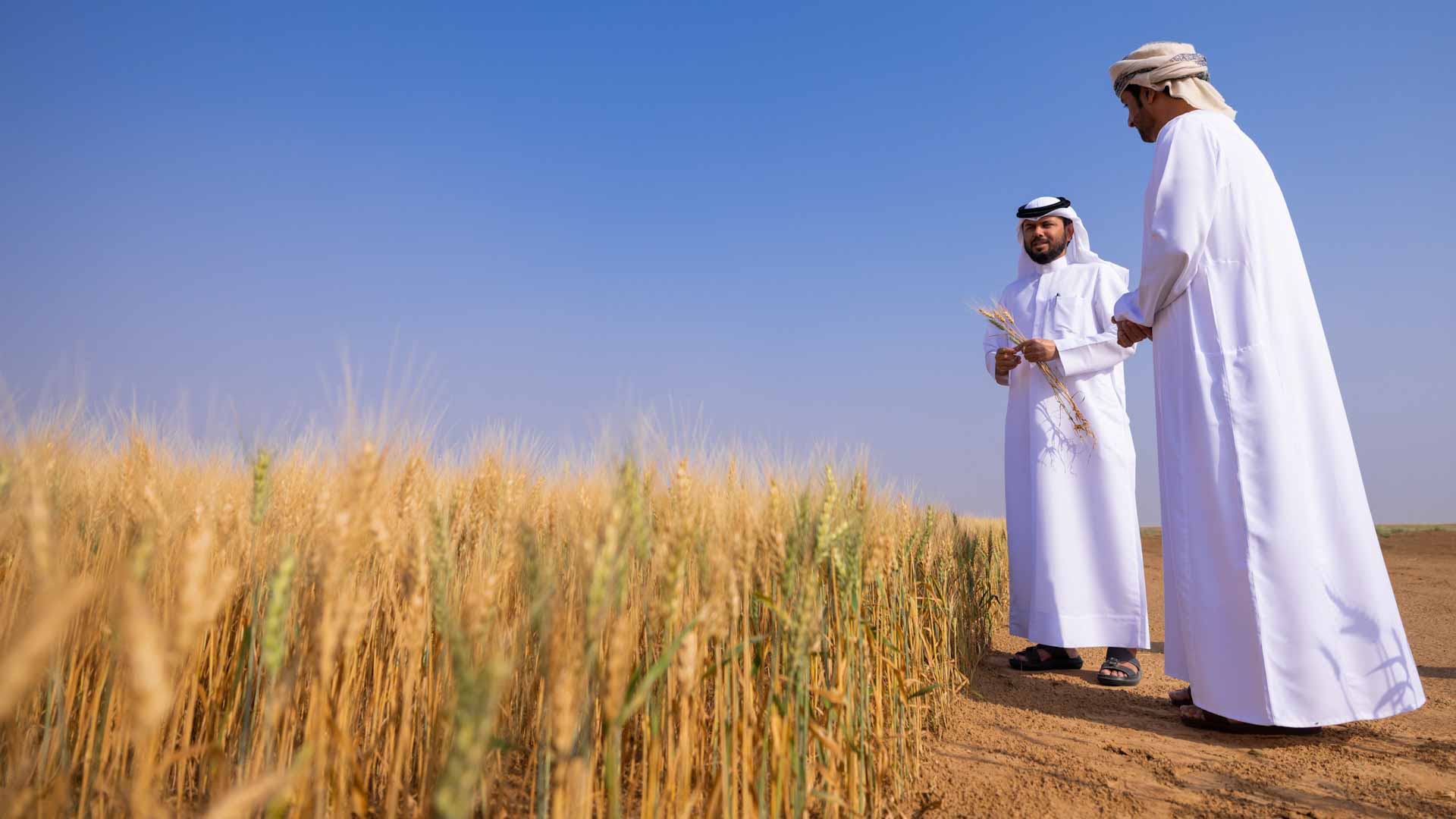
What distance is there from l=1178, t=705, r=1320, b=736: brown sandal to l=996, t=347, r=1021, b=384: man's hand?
177 centimetres

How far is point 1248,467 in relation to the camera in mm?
2545

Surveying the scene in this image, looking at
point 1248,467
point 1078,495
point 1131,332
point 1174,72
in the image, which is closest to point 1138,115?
point 1174,72

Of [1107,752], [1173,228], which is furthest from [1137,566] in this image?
[1173,228]

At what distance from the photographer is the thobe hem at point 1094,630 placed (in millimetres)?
3492

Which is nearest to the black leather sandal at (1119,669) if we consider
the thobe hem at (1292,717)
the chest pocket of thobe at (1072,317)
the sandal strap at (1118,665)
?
the sandal strap at (1118,665)

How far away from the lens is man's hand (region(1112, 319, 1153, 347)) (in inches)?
117

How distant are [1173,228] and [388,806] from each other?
301 centimetres

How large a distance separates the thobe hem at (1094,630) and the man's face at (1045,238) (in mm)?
1967

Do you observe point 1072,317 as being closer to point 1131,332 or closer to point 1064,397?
point 1064,397

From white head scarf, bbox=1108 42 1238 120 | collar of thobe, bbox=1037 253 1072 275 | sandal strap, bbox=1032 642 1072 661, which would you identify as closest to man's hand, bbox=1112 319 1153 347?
white head scarf, bbox=1108 42 1238 120

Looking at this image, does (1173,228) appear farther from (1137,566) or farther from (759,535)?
(759,535)

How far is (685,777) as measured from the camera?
116cm

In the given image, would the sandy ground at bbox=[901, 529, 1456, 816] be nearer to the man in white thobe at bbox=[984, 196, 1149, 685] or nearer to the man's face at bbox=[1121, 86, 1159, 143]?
the man in white thobe at bbox=[984, 196, 1149, 685]

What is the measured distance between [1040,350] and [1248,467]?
117 centimetres
